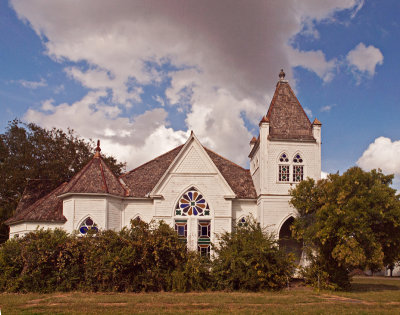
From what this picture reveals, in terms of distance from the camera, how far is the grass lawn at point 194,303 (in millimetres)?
16562

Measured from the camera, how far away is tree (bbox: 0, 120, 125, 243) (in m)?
42.0

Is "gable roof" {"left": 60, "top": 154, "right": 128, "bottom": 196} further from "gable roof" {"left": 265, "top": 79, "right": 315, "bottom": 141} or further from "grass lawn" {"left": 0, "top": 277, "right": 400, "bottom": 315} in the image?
"gable roof" {"left": 265, "top": 79, "right": 315, "bottom": 141}

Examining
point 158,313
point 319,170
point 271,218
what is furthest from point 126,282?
point 319,170

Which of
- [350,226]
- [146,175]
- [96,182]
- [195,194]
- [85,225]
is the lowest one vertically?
[85,225]

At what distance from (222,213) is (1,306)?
18025 mm

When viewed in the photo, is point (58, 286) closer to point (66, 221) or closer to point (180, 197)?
point (66, 221)

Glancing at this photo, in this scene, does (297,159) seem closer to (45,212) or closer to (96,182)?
(96,182)

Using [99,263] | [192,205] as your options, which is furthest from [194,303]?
[192,205]

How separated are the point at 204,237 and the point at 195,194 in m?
3.27

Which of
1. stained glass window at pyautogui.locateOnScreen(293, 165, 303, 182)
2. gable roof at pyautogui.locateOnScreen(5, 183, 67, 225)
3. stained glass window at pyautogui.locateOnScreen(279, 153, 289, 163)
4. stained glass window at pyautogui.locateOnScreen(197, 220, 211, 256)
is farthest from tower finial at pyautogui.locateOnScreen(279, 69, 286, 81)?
gable roof at pyautogui.locateOnScreen(5, 183, 67, 225)

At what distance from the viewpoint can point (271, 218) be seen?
1267 inches

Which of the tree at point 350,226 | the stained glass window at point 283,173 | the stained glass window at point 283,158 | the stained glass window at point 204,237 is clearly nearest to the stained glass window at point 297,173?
the stained glass window at point 283,173

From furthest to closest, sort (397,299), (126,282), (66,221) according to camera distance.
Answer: (66,221), (126,282), (397,299)

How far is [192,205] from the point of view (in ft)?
107
